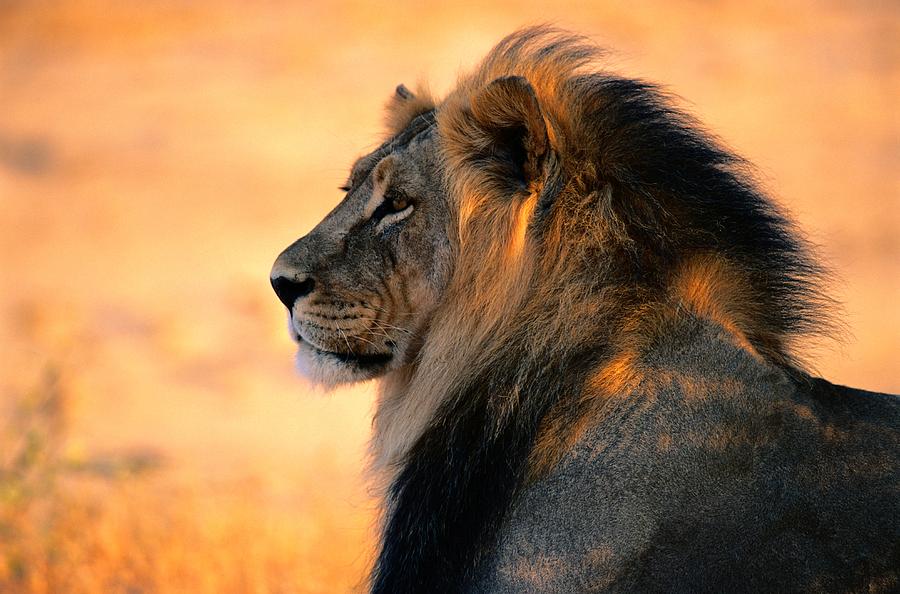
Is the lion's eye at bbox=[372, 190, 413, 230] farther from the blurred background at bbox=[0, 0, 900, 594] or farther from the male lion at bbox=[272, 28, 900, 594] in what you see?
the blurred background at bbox=[0, 0, 900, 594]

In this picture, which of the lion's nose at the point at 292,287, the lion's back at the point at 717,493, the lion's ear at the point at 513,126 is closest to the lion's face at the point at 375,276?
the lion's nose at the point at 292,287

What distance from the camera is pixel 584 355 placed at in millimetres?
2754

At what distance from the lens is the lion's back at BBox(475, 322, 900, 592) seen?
2393mm

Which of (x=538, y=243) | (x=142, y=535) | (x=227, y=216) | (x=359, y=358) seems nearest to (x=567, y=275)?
(x=538, y=243)

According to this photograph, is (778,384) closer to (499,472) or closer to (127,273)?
(499,472)

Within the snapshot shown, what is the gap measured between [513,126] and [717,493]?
102 cm

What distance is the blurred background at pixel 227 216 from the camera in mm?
5680

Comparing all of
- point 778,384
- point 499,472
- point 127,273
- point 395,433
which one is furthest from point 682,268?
point 127,273

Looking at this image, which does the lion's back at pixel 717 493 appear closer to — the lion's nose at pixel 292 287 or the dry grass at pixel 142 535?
the lion's nose at pixel 292 287

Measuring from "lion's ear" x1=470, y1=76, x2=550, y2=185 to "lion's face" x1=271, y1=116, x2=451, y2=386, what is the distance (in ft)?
0.73

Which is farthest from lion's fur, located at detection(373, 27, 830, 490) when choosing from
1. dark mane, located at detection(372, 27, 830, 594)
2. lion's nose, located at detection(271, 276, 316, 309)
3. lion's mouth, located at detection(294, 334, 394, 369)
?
lion's nose, located at detection(271, 276, 316, 309)

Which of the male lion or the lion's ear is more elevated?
the lion's ear

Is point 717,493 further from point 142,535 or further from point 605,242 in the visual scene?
point 142,535

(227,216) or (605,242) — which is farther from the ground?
(227,216)
